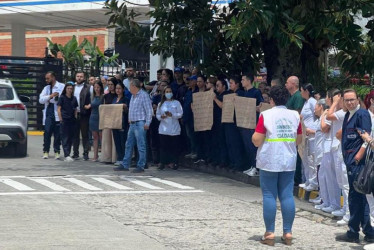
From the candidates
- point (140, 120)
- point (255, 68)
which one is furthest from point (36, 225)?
point (255, 68)

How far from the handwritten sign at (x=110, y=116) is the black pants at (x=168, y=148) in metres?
1.04

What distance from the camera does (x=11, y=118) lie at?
18.4m

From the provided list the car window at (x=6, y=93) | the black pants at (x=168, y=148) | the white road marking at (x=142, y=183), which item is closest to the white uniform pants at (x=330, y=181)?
the white road marking at (x=142, y=183)

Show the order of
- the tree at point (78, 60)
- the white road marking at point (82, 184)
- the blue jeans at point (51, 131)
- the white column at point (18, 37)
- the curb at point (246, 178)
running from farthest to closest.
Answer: the white column at point (18, 37)
the tree at point (78, 60)
the blue jeans at point (51, 131)
the white road marking at point (82, 184)
the curb at point (246, 178)

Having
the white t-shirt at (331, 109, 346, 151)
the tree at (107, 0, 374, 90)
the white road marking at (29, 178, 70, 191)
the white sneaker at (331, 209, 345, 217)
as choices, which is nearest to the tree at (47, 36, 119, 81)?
the tree at (107, 0, 374, 90)

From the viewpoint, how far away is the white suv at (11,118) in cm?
1827

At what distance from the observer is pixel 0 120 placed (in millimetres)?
18281

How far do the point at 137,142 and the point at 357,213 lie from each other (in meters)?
7.24

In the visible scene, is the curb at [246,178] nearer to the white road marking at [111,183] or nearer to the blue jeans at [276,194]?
the blue jeans at [276,194]

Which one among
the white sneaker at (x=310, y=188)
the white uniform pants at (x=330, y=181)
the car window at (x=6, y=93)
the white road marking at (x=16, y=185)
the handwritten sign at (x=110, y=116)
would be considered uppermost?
the car window at (x=6, y=93)

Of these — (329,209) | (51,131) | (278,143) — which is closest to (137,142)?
(51,131)

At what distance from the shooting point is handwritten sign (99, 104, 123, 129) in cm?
1734

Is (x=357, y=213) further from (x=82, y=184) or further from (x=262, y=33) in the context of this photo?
(x=262, y=33)

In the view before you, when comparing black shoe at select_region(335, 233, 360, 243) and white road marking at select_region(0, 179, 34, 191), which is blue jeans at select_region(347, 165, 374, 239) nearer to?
black shoe at select_region(335, 233, 360, 243)
